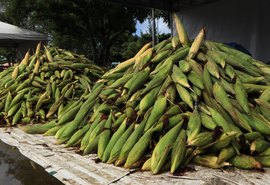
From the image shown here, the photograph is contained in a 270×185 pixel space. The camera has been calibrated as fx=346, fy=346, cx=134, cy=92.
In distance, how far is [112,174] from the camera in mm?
2934

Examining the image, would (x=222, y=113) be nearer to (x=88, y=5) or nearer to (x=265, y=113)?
(x=265, y=113)

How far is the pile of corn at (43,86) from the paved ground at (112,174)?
1.74 meters

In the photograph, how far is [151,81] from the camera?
→ 3.66 metres

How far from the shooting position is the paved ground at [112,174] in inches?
107

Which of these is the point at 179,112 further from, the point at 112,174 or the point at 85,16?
the point at 85,16

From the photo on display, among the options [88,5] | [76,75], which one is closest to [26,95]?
[76,75]

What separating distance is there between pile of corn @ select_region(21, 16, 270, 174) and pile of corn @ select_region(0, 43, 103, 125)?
1.39 metres

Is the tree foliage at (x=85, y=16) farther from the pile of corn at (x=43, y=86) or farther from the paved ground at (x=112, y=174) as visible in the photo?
the paved ground at (x=112, y=174)

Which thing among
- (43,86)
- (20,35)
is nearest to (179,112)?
(43,86)

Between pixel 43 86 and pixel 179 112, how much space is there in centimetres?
339

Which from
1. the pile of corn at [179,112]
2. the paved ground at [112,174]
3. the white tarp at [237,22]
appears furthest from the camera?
the white tarp at [237,22]

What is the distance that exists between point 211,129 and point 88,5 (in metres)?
16.7

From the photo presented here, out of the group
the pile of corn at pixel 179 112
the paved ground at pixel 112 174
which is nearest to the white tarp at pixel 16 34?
the pile of corn at pixel 179 112

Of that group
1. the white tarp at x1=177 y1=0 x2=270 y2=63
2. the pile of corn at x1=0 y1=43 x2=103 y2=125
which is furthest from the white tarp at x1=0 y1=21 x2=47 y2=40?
the pile of corn at x1=0 y1=43 x2=103 y2=125
